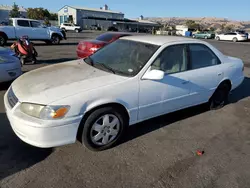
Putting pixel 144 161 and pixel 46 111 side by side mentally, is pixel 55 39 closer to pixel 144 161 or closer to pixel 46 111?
pixel 46 111

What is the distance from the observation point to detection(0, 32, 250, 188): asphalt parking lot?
2.67 meters

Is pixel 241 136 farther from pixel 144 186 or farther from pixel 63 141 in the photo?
pixel 63 141

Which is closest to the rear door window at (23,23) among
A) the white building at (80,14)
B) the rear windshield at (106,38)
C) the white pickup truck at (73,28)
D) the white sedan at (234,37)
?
the rear windshield at (106,38)

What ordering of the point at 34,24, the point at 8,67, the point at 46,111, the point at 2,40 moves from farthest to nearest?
the point at 34,24
the point at 2,40
the point at 8,67
the point at 46,111

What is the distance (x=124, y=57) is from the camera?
12.4ft

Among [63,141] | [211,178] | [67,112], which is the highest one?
[67,112]

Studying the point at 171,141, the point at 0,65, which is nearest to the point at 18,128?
the point at 171,141

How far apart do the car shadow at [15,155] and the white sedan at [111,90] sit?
32 centimetres

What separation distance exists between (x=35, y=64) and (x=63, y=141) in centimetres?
666

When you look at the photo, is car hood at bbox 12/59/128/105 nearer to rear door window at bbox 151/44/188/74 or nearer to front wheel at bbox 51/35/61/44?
rear door window at bbox 151/44/188/74

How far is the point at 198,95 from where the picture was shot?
170 inches

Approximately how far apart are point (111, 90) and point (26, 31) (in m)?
14.5

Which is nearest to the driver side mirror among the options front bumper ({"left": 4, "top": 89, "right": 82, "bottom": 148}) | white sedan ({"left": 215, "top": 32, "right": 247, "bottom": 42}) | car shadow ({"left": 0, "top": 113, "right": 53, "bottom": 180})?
front bumper ({"left": 4, "top": 89, "right": 82, "bottom": 148})

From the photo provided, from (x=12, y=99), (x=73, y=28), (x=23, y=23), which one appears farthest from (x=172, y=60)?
(x=73, y=28)
